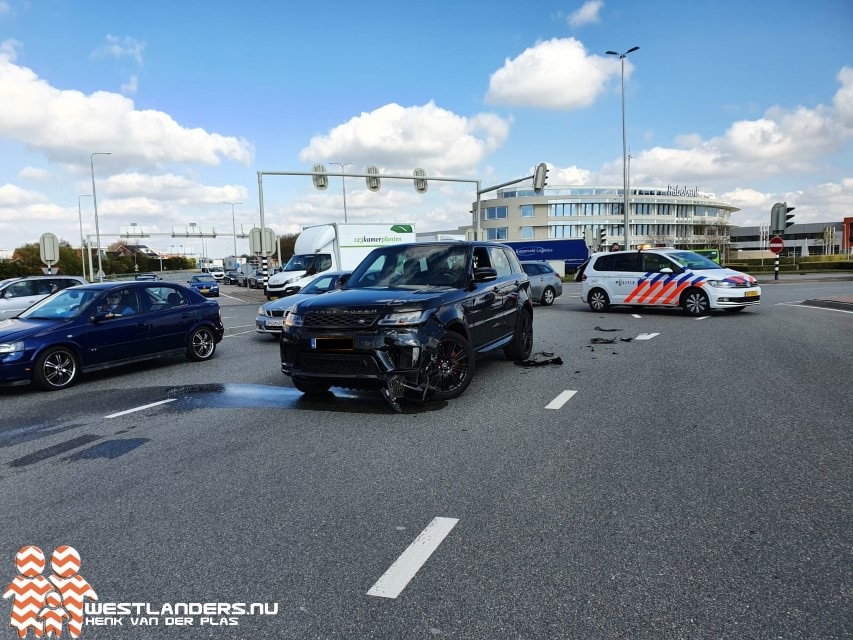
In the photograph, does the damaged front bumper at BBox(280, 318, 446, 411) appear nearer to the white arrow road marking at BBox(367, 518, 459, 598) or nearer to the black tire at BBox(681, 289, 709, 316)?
the white arrow road marking at BBox(367, 518, 459, 598)

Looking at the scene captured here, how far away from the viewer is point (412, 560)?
3287 millimetres

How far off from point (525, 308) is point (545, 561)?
6773mm

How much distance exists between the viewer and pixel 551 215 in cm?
9881

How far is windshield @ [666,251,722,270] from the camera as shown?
54.5ft

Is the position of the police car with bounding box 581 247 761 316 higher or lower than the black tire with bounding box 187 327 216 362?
higher

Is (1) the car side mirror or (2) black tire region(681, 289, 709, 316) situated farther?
(2) black tire region(681, 289, 709, 316)

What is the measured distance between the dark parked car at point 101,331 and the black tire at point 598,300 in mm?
11145

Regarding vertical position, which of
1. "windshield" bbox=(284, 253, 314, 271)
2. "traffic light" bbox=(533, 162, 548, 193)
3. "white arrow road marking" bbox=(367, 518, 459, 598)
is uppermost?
"traffic light" bbox=(533, 162, 548, 193)

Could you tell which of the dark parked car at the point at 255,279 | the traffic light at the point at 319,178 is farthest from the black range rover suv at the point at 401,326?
the dark parked car at the point at 255,279

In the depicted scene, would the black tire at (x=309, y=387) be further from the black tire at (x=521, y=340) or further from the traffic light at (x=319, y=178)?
the traffic light at (x=319, y=178)

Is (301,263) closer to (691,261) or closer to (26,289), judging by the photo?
(26,289)

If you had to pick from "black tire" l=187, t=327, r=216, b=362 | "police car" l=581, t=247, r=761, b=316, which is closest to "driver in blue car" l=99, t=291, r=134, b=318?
"black tire" l=187, t=327, r=216, b=362

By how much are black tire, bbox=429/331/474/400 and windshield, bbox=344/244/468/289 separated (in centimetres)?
90

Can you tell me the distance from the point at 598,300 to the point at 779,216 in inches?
544
